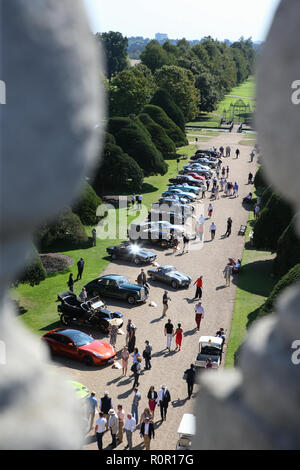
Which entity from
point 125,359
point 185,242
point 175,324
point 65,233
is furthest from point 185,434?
point 185,242

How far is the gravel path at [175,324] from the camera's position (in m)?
17.7

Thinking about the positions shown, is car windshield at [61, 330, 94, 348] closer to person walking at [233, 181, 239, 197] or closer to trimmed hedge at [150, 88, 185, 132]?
person walking at [233, 181, 239, 197]

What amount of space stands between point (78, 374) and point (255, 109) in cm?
1826

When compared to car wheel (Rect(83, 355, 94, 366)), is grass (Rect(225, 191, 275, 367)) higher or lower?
higher

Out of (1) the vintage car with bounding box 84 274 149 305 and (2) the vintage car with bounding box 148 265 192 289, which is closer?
(1) the vintage car with bounding box 84 274 149 305

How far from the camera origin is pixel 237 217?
39969 mm

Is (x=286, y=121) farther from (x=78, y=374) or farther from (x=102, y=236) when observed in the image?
(x=102, y=236)

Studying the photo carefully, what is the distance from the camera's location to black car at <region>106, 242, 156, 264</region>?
101 ft

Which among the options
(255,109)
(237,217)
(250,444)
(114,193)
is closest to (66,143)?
→ (255,109)

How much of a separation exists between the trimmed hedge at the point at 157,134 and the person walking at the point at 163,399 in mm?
38909

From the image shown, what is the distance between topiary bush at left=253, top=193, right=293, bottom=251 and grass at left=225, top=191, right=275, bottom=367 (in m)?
1.54

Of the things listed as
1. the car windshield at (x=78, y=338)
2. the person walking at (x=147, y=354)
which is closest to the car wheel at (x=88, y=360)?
the car windshield at (x=78, y=338)

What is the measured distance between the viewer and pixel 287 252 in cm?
2497

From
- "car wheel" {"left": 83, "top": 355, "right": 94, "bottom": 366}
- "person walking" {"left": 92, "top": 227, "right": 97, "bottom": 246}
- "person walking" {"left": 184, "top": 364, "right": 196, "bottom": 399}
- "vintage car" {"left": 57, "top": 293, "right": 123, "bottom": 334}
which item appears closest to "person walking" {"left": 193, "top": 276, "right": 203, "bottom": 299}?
"vintage car" {"left": 57, "top": 293, "right": 123, "bottom": 334}
